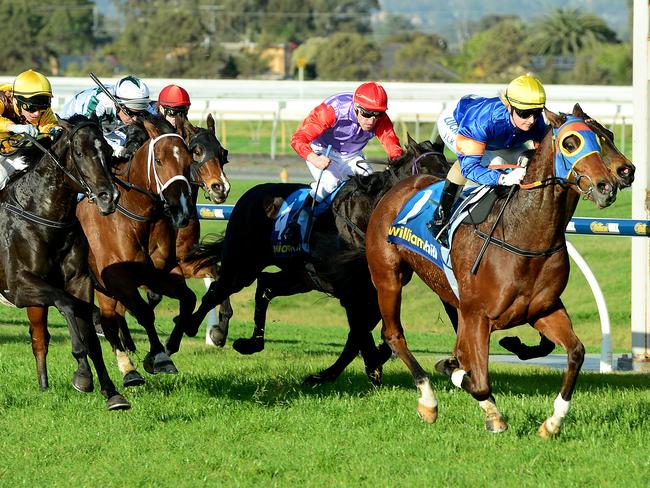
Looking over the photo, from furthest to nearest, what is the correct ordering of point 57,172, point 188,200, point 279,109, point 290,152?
1. point 290,152
2. point 279,109
3. point 188,200
4. point 57,172

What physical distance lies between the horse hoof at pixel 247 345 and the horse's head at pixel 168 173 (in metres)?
1.17

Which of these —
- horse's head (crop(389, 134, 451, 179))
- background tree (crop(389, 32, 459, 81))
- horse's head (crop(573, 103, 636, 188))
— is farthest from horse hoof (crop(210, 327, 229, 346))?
background tree (crop(389, 32, 459, 81))

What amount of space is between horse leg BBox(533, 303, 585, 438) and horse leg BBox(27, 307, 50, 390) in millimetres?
3110

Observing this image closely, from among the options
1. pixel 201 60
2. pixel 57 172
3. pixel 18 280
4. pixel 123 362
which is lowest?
pixel 201 60

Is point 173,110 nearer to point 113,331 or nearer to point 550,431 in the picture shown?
point 113,331

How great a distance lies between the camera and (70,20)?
88938 millimetres

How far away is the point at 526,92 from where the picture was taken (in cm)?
589

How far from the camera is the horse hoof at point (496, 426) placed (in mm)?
5855

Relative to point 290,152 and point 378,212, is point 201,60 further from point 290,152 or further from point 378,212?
point 378,212

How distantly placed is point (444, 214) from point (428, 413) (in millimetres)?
1052

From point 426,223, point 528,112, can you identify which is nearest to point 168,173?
point 426,223

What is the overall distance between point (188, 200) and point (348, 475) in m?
2.69

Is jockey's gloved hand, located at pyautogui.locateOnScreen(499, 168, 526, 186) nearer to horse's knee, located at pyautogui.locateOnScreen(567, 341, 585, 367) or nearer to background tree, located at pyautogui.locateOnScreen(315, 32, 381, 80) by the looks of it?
horse's knee, located at pyautogui.locateOnScreen(567, 341, 585, 367)

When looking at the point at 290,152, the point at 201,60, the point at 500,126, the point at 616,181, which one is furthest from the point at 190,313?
the point at 201,60
